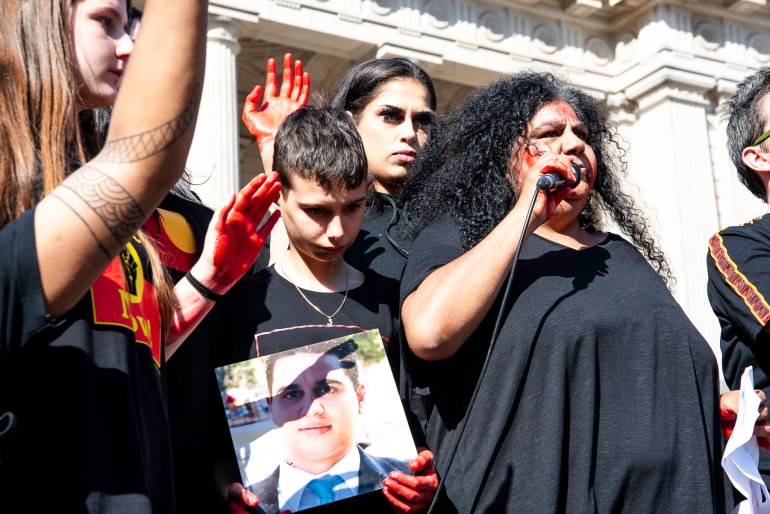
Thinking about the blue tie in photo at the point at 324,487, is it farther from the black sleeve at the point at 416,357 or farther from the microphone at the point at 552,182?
the microphone at the point at 552,182

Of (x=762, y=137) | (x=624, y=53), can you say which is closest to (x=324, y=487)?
(x=762, y=137)

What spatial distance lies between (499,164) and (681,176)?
12.9 metres

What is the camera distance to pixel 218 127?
43.2 feet

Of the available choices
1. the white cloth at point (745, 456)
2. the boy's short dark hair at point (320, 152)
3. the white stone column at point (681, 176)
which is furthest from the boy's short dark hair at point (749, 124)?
the white stone column at point (681, 176)

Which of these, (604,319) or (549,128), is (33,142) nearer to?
(604,319)

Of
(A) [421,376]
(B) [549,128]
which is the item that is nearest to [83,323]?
(A) [421,376]

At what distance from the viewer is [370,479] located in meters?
2.66

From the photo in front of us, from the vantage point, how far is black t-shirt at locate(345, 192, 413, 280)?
11.3 feet

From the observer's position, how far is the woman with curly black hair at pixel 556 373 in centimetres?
268

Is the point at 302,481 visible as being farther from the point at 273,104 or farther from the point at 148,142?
the point at 273,104

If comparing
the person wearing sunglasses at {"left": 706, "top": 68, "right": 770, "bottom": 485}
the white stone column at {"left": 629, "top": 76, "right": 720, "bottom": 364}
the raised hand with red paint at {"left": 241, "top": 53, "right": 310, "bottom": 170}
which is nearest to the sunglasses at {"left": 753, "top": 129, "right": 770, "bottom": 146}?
the person wearing sunglasses at {"left": 706, "top": 68, "right": 770, "bottom": 485}

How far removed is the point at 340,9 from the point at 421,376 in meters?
12.5

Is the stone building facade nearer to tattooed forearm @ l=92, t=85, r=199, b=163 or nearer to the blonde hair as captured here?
the blonde hair

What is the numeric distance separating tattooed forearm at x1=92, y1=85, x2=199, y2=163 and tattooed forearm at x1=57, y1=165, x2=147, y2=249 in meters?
0.03
